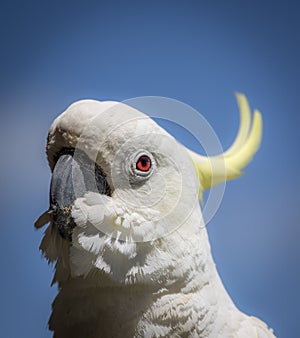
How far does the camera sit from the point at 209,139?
45.6 inches

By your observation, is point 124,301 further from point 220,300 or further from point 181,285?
point 220,300

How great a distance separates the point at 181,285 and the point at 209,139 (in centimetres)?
38

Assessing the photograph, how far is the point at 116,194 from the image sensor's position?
1.02m

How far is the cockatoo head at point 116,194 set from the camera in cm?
100

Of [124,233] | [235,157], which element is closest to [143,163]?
[124,233]

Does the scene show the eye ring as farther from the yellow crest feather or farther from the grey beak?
the yellow crest feather

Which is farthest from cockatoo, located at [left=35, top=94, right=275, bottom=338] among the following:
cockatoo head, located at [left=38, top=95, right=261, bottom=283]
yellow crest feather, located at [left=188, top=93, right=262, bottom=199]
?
yellow crest feather, located at [left=188, top=93, right=262, bottom=199]

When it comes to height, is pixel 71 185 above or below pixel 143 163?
below

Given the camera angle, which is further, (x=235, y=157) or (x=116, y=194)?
(x=235, y=157)

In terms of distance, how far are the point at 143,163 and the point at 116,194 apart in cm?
10

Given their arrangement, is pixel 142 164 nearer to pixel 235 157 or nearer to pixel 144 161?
pixel 144 161

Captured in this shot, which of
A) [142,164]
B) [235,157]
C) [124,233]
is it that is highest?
[235,157]

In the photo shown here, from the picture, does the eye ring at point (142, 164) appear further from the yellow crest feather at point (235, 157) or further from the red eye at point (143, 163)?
the yellow crest feather at point (235, 157)

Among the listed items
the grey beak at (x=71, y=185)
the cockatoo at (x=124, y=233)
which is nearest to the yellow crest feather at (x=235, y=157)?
the cockatoo at (x=124, y=233)
